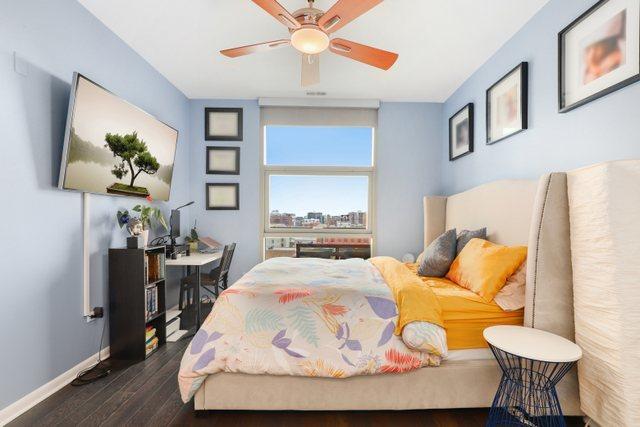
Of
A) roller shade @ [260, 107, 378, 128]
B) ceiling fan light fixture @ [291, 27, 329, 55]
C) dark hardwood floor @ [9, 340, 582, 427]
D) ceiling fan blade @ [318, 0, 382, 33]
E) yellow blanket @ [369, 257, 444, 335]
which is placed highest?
roller shade @ [260, 107, 378, 128]

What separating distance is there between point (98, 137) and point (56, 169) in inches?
15.0

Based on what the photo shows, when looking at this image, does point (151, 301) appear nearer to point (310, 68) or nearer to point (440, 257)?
point (310, 68)

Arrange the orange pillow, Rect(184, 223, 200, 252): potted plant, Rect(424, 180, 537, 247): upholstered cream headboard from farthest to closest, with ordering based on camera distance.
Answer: Rect(184, 223, 200, 252): potted plant → Rect(424, 180, 537, 247): upholstered cream headboard → the orange pillow

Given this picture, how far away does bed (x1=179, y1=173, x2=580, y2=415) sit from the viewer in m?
1.68

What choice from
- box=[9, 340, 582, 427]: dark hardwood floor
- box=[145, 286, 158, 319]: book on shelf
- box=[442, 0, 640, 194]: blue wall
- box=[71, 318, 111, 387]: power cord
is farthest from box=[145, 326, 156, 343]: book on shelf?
box=[442, 0, 640, 194]: blue wall

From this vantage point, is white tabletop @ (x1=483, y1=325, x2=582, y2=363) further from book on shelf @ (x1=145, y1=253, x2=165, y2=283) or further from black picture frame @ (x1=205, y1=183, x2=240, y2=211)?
black picture frame @ (x1=205, y1=183, x2=240, y2=211)

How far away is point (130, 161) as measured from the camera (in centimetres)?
268

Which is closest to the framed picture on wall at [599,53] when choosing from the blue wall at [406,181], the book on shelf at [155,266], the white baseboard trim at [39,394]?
the blue wall at [406,181]

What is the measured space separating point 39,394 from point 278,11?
9.11 feet

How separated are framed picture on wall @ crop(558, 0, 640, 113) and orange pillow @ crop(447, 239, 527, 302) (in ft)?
3.35

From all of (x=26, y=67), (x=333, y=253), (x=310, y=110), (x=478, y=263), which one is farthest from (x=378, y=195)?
(x=26, y=67)

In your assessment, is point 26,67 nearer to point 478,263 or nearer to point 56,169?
point 56,169

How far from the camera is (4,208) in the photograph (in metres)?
1.72

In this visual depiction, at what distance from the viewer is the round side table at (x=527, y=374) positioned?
1.40 m
